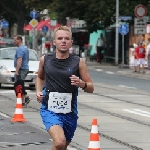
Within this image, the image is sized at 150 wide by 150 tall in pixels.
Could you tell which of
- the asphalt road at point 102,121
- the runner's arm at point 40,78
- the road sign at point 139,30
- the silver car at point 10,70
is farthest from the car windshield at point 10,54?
the runner's arm at point 40,78

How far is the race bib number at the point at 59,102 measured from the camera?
380 inches

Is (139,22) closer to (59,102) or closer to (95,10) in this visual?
(95,10)

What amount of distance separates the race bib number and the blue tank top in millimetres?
48

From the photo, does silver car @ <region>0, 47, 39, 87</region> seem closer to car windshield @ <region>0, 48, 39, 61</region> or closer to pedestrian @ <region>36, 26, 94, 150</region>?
car windshield @ <region>0, 48, 39, 61</region>

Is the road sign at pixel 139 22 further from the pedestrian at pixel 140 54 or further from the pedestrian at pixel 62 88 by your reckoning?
the pedestrian at pixel 62 88

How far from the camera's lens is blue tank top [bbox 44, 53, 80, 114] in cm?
959

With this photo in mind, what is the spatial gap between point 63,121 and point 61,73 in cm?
55

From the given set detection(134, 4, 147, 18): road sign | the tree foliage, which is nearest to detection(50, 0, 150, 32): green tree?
the tree foliage

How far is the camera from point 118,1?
4962 cm

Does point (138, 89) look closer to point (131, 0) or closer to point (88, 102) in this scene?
point (88, 102)

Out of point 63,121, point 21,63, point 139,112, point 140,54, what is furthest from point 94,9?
point 63,121

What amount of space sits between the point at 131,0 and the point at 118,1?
1.57 metres

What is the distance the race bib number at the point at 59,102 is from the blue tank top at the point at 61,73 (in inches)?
1.9

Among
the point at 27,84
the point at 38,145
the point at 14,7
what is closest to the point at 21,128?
the point at 38,145
